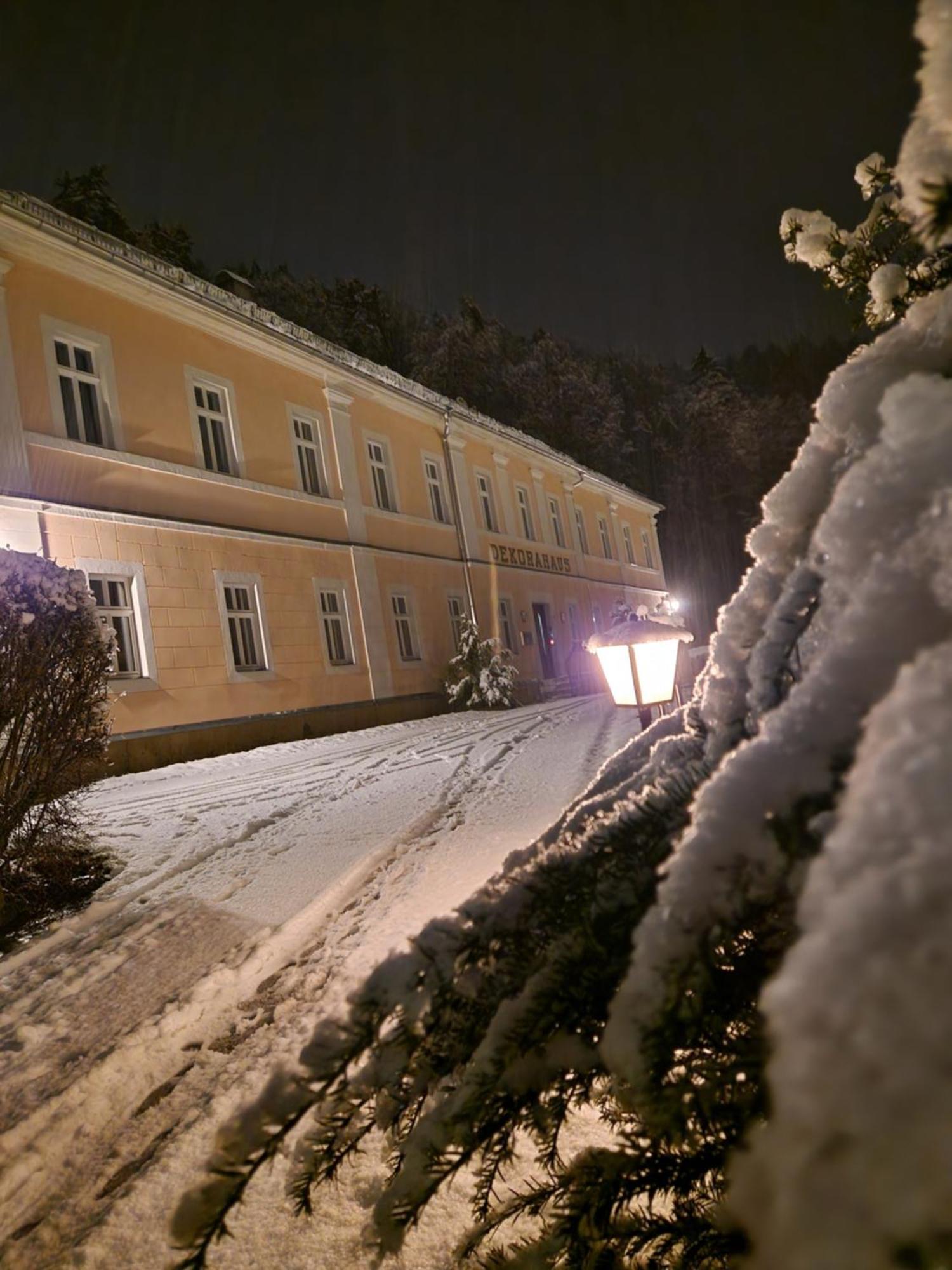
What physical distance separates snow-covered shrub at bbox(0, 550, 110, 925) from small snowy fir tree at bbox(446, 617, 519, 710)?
11331 mm

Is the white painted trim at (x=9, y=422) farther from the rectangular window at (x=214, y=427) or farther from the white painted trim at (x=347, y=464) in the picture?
the white painted trim at (x=347, y=464)

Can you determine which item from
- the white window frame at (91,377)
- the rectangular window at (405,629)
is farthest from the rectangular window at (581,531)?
the white window frame at (91,377)

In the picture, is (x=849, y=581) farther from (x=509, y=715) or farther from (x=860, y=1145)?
(x=509, y=715)

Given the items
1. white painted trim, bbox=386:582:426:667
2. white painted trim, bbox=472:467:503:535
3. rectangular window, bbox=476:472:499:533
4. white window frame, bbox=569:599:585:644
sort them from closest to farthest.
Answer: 1. white painted trim, bbox=386:582:426:667
2. white painted trim, bbox=472:467:503:535
3. rectangular window, bbox=476:472:499:533
4. white window frame, bbox=569:599:585:644

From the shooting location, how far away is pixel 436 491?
760 inches

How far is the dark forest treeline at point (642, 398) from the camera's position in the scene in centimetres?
3036

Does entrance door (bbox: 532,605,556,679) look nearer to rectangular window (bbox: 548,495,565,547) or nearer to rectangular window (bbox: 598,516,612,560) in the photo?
rectangular window (bbox: 548,495,565,547)

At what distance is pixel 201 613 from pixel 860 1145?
1258 centimetres

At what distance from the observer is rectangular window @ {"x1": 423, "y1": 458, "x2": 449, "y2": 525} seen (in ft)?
62.3

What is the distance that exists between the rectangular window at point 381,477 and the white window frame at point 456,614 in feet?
8.95

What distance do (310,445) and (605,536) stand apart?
1667 centimetres

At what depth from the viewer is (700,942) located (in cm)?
59

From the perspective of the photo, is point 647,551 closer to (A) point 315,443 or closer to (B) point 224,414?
(A) point 315,443

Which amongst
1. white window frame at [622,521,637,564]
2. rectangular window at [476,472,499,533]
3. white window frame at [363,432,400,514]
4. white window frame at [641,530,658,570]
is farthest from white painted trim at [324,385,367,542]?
white window frame at [641,530,658,570]
